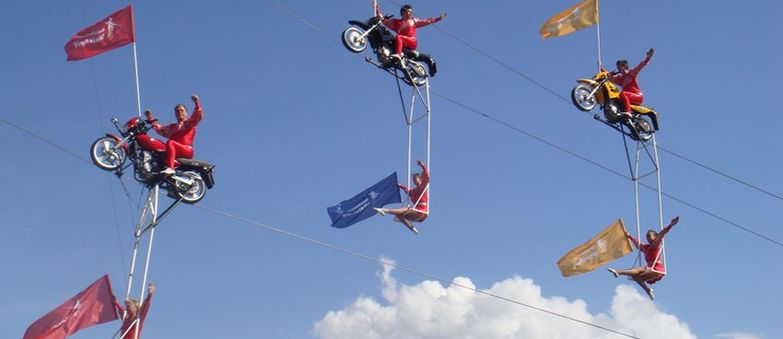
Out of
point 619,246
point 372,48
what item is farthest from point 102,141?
point 619,246

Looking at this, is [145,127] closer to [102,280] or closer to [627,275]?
[102,280]

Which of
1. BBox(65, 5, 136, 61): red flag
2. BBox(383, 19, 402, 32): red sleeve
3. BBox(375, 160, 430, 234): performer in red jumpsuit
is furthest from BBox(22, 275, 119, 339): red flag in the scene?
BBox(383, 19, 402, 32): red sleeve

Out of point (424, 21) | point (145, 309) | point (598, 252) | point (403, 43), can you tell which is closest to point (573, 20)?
point (424, 21)

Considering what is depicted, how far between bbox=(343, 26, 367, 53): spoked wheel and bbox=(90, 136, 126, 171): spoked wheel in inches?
185

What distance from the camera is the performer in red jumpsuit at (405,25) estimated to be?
68.0ft

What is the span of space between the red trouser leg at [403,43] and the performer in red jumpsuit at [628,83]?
3.88 m

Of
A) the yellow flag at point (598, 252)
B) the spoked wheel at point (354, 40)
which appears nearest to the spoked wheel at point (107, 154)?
the spoked wheel at point (354, 40)

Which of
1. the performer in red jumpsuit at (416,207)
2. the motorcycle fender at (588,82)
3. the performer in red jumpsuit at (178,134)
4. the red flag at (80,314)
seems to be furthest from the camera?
the motorcycle fender at (588,82)

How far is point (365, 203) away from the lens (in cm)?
2048

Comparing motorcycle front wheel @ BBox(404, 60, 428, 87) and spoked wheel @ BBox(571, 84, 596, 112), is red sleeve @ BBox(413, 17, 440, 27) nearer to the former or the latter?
motorcycle front wheel @ BBox(404, 60, 428, 87)

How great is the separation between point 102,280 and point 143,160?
1905 millimetres

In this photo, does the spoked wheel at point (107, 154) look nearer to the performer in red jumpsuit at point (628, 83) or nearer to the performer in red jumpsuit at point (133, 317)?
the performer in red jumpsuit at point (133, 317)

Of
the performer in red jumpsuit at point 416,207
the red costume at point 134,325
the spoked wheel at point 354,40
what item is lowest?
the red costume at point 134,325

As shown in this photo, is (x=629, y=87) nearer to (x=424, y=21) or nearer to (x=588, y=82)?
(x=588, y=82)
